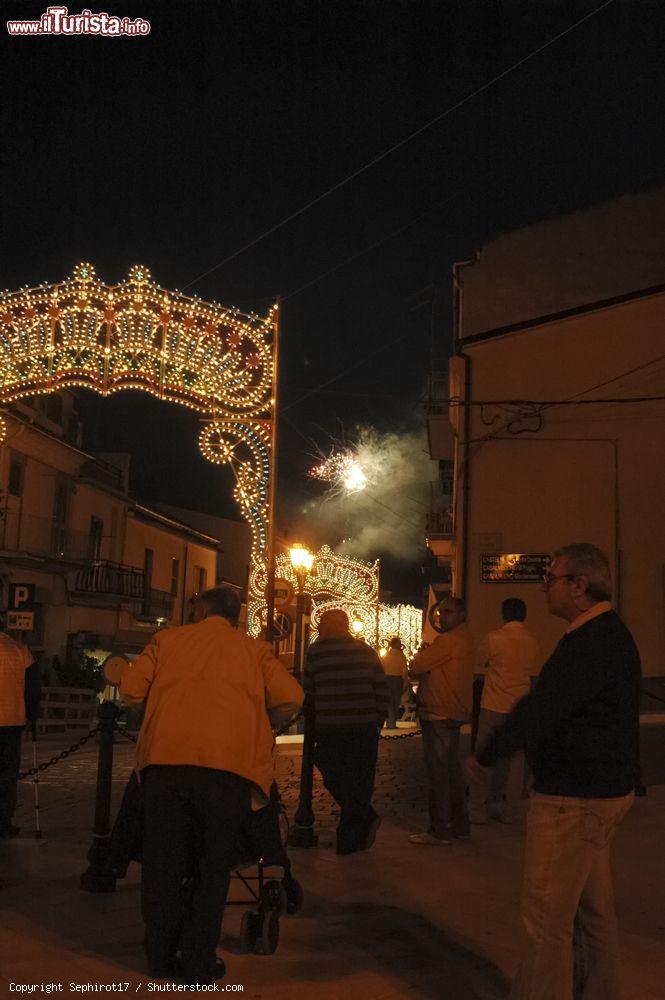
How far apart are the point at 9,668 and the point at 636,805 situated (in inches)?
222

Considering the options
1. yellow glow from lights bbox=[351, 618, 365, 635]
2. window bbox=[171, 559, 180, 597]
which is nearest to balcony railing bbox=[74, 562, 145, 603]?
window bbox=[171, 559, 180, 597]

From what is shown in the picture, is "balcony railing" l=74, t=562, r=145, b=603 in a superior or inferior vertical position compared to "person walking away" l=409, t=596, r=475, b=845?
superior

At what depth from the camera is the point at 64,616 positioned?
30.6m

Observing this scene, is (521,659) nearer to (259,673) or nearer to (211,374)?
(259,673)

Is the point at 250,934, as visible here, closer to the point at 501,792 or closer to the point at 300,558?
the point at 501,792

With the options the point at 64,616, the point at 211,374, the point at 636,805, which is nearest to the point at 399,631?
the point at 64,616

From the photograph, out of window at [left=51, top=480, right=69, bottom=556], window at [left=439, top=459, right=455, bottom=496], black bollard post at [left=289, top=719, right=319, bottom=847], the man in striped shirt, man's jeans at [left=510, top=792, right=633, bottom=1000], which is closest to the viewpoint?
man's jeans at [left=510, top=792, right=633, bottom=1000]

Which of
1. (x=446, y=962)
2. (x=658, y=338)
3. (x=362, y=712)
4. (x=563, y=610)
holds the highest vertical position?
(x=658, y=338)

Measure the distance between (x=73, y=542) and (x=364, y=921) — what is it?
26639 millimetres

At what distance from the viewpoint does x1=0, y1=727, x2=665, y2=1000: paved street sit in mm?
4410

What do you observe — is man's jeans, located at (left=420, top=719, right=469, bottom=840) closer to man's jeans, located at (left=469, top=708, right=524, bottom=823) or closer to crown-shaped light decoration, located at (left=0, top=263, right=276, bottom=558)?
man's jeans, located at (left=469, top=708, right=524, bottom=823)

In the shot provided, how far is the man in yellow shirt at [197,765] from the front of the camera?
4219 mm

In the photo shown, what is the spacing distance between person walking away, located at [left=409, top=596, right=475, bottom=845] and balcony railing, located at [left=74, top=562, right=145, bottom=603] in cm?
2460

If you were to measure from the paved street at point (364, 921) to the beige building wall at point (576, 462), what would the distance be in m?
7.53
